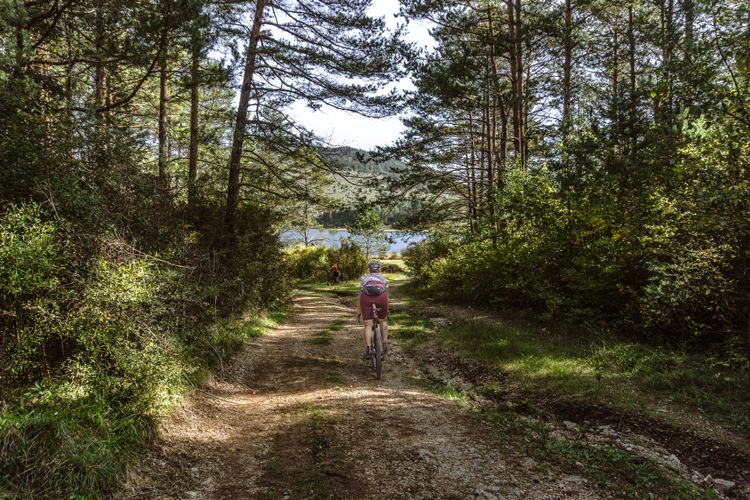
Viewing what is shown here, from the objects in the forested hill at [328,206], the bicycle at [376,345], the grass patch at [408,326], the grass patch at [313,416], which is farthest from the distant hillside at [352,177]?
the grass patch at [313,416]

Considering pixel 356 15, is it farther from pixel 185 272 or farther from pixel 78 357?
pixel 78 357

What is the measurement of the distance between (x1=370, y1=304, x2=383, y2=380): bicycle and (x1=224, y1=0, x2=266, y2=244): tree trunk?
237 inches

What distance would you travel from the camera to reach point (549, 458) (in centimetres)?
411

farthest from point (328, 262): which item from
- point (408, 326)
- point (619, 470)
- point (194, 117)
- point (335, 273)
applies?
point (619, 470)

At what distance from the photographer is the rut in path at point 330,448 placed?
3.54 m

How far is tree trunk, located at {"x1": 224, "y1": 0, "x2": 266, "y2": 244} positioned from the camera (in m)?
11.3

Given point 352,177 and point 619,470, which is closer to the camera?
point 619,470

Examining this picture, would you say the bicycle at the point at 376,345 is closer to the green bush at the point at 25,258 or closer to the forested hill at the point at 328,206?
the forested hill at the point at 328,206

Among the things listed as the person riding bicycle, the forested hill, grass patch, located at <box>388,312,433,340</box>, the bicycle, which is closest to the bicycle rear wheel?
the bicycle

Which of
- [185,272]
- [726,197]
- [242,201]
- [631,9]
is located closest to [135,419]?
[185,272]

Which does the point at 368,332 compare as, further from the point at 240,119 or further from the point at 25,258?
the point at 240,119

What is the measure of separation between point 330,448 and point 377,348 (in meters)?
2.88

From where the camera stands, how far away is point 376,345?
7.07 metres

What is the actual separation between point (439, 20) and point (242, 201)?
30.1 feet
